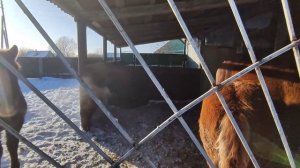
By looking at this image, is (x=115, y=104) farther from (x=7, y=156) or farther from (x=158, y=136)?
(x=7, y=156)

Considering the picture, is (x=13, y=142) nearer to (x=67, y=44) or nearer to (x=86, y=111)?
(x=86, y=111)

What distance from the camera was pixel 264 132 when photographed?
2.20 m

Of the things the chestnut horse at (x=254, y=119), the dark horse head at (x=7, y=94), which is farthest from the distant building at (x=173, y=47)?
the chestnut horse at (x=254, y=119)

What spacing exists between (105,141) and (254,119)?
11.8 ft

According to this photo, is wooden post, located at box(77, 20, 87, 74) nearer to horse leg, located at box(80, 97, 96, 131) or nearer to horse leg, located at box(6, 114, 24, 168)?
horse leg, located at box(80, 97, 96, 131)

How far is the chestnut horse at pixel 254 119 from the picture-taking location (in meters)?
2.01

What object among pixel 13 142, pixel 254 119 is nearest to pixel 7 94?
pixel 13 142

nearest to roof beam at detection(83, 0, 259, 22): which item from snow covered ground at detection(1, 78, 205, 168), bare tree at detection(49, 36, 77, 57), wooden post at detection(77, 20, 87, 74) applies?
wooden post at detection(77, 20, 87, 74)

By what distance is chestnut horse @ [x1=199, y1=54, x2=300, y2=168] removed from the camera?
201 centimetres

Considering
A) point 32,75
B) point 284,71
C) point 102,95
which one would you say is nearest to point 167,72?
point 102,95

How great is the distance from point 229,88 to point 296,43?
864 millimetres

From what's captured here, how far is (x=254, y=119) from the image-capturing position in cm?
212

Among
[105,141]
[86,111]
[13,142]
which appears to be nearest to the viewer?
[13,142]

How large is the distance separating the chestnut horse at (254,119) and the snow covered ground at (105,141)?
0.84 meters
